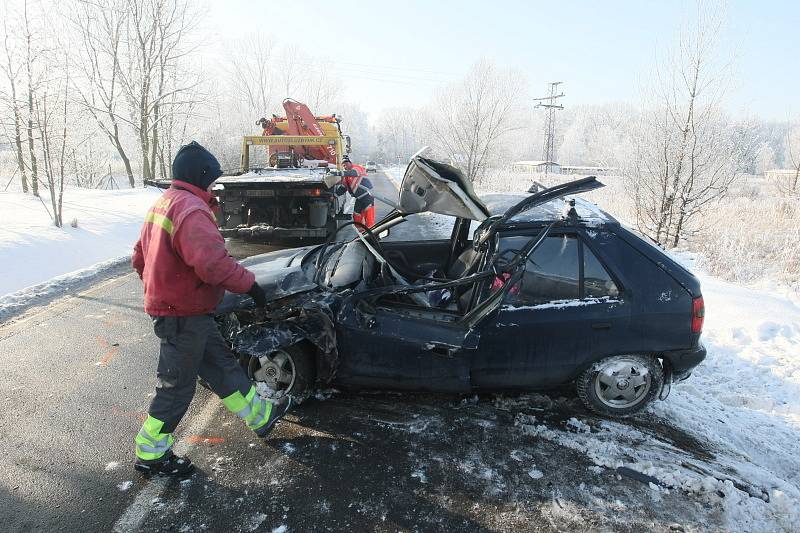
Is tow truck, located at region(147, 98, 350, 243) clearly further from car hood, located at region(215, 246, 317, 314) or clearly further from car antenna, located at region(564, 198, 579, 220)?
car antenna, located at region(564, 198, 579, 220)

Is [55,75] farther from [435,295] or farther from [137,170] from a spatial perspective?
[137,170]

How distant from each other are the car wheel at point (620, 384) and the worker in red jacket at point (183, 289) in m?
2.46

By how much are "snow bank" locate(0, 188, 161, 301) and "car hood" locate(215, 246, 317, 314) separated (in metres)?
4.10

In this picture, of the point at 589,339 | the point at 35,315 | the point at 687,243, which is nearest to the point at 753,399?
the point at 589,339

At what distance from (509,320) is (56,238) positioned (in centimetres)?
935

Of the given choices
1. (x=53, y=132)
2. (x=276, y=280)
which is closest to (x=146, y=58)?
(x=53, y=132)

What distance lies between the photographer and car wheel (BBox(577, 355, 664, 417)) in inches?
131

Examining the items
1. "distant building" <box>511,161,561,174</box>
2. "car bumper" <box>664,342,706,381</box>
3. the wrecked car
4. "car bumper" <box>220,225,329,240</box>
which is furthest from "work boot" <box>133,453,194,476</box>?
"distant building" <box>511,161,561,174</box>

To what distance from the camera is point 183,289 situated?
2.61m

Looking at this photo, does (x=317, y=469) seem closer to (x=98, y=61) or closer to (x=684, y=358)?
(x=684, y=358)

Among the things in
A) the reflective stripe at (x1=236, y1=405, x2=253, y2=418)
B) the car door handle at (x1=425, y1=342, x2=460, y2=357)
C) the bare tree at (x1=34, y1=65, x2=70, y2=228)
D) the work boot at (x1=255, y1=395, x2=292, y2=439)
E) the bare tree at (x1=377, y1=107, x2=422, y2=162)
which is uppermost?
the bare tree at (x1=377, y1=107, x2=422, y2=162)

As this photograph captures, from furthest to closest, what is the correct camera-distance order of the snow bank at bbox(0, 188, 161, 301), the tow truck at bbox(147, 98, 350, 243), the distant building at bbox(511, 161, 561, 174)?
the distant building at bbox(511, 161, 561, 174)
the tow truck at bbox(147, 98, 350, 243)
the snow bank at bbox(0, 188, 161, 301)

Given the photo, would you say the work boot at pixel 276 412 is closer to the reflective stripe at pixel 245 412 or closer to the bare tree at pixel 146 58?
the reflective stripe at pixel 245 412

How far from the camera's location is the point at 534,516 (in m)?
2.46
